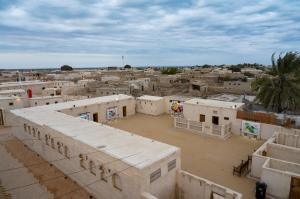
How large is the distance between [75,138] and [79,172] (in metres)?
2.13

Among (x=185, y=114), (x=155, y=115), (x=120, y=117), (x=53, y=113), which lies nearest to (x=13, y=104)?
Answer: (x=53, y=113)

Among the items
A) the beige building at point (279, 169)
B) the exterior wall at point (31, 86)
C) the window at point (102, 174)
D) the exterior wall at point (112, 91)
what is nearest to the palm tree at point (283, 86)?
the beige building at point (279, 169)

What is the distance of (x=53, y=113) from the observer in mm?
20828

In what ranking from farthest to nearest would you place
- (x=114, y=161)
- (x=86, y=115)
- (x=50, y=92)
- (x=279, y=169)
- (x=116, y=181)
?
(x=50, y=92), (x=86, y=115), (x=279, y=169), (x=116, y=181), (x=114, y=161)

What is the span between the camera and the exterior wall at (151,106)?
29.9m

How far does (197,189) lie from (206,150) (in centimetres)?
742

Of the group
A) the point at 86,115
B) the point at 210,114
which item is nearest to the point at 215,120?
the point at 210,114

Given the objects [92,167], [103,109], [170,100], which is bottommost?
[92,167]

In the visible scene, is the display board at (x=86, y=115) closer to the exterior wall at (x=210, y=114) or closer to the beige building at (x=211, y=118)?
the beige building at (x=211, y=118)

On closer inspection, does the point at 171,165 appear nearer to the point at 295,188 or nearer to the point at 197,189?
the point at 197,189

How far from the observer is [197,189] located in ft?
37.8

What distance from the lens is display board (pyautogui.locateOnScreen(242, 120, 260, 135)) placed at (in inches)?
810

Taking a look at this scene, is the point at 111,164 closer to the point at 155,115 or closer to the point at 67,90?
the point at 155,115

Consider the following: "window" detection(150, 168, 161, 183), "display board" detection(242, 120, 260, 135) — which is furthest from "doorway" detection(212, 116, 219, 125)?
"window" detection(150, 168, 161, 183)
